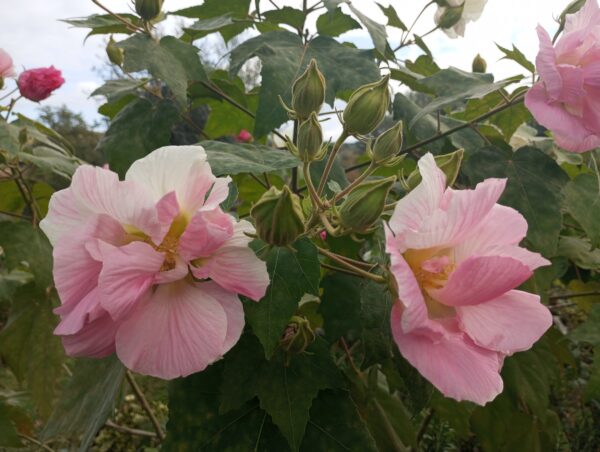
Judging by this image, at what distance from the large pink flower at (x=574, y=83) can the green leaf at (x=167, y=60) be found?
0.56 m

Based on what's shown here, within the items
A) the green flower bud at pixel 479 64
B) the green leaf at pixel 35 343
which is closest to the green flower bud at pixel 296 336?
the green leaf at pixel 35 343

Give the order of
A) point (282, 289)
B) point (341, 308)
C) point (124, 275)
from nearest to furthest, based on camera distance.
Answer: point (124, 275) → point (282, 289) → point (341, 308)

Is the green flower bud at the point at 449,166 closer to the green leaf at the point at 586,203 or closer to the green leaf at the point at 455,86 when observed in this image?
the green leaf at the point at 455,86

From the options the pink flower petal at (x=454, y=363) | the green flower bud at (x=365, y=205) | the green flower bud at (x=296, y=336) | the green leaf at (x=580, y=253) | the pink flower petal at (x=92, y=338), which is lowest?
the green leaf at (x=580, y=253)

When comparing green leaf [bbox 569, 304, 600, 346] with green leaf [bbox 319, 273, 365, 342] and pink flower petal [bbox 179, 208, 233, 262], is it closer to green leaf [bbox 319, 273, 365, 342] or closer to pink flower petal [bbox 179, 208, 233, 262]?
green leaf [bbox 319, 273, 365, 342]

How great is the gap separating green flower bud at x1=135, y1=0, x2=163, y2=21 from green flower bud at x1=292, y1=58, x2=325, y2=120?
0.40m

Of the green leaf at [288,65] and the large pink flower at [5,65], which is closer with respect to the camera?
the green leaf at [288,65]

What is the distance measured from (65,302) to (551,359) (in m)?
0.92

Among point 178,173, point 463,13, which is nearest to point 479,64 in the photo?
point 463,13

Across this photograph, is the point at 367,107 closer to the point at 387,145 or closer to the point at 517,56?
the point at 387,145

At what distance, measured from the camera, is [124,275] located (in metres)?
0.43

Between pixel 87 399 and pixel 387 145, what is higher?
pixel 387 145

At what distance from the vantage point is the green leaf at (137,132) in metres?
0.89

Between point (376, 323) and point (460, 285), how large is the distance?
0.54 ft
